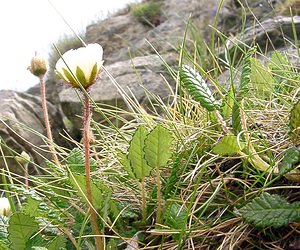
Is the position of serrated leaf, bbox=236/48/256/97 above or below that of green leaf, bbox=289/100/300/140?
above

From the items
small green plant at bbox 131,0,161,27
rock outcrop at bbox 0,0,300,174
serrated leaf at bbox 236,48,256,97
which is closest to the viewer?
serrated leaf at bbox 236,48,256,97

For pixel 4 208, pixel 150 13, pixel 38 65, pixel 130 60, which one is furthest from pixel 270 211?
pixel 150 13

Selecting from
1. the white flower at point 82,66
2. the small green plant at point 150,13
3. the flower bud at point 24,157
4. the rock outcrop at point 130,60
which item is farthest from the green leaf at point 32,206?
the small green plant at point 150,13

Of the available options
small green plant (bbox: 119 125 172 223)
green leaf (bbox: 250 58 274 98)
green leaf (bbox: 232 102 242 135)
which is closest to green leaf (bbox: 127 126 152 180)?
small green plant (bbox: 119 125 172 223)

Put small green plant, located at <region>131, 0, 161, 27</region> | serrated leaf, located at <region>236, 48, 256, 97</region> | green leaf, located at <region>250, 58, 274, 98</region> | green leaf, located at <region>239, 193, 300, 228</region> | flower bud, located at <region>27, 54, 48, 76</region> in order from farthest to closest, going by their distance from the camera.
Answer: small green plant, located at <region>131, 0, 161, 27</region>
flower bud, located at <region>27, 54, 48, 76</region>
green leaf, located at <region>250, 58, 274, 98</region>
serrated leaf, located at <region>236, 48, 256, 97</region>
green leaf, located at <region>239, 193, 300, 228</region>

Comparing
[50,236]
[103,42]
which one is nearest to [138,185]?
[50,236]

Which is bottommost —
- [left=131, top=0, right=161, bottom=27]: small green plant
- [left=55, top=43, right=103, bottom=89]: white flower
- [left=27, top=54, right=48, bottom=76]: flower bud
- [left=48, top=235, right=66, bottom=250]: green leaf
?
[left=131, top=0, right=161, bottom=27]: small green plant

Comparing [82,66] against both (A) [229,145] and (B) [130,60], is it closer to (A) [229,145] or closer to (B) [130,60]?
(A) [229,145]

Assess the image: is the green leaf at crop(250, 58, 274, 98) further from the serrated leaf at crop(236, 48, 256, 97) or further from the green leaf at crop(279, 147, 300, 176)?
the green leaf at crop(279, 147, 300, 176)
